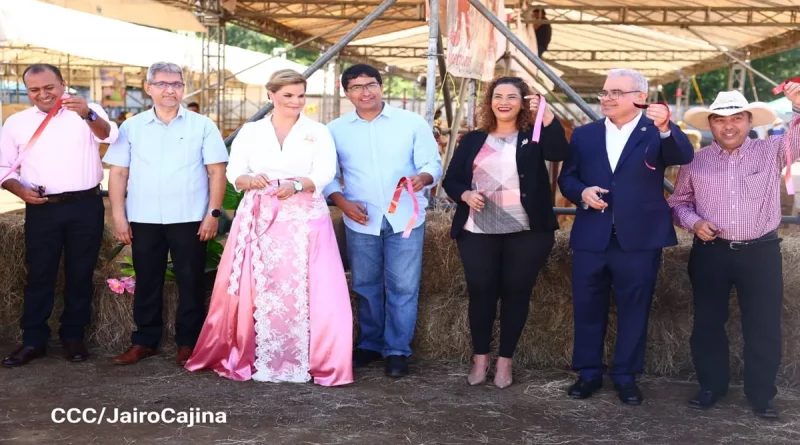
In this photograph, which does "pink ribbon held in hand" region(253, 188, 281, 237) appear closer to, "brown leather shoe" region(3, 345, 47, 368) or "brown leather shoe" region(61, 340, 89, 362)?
"brown leather shoe" region(61, 340, 89, 362)

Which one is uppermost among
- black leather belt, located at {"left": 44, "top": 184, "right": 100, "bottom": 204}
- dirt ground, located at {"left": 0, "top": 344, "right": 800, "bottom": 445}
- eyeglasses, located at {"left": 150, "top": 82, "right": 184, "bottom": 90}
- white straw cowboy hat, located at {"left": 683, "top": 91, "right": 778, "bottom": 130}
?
eyeglasses, located at {"left": 150, "top": 82, "right": 184, "bottom": 90}

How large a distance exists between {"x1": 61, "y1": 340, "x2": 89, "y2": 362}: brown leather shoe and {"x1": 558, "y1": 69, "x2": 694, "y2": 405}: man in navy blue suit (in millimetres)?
2732

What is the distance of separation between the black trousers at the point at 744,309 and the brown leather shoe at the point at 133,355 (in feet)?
9.88

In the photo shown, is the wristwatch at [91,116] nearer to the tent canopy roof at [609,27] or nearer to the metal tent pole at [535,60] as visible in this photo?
the metal tent pole at [535,60]

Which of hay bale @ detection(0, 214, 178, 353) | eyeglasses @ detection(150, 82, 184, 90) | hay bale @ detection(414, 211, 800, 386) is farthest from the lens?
hay bale @ detection(0, 214, 178, 353)

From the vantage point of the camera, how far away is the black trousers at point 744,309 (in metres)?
4.12

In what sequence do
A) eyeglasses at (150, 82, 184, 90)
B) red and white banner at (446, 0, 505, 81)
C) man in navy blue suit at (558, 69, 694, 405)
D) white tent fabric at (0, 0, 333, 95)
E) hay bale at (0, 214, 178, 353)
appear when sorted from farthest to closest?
white tent fabric at (0, 0, 333, 95) → red and white banner at (446, 0, 505, 81) → hay bale at (0, 214, 178, 353) → eyeglasses at (150, 82, 184, 90) → man in navy blue suit at (558, 69, 694, 405)

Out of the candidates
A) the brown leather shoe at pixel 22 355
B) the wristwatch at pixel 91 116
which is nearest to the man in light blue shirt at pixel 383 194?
the wristwatch at pixel 91 116

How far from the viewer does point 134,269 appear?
16.4 ft

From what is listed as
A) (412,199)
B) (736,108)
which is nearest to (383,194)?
(412,199)

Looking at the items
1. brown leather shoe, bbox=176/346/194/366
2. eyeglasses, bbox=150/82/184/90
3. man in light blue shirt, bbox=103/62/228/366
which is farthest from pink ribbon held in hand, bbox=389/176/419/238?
brown leather shoe, bbox=176/346/194/366

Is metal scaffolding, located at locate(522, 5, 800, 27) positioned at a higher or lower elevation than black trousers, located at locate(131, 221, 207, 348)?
higher

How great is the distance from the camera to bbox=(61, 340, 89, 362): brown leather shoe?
4973mm

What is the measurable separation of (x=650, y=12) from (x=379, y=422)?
524 inches
